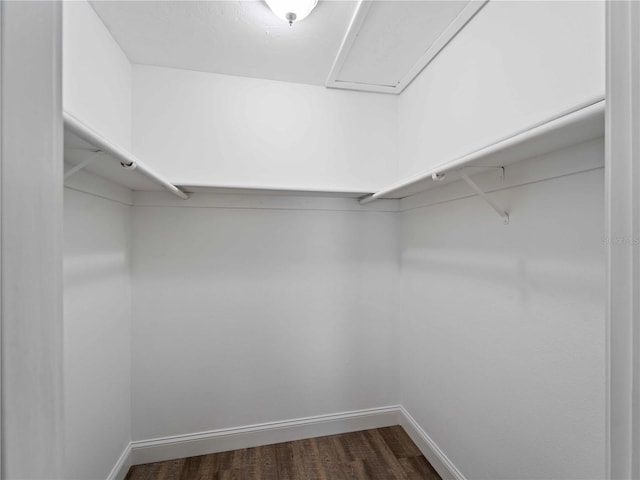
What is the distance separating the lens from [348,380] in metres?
2.00

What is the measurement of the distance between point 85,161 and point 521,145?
1379 millimetres

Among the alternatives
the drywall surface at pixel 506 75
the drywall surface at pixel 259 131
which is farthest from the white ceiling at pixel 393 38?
the drywall surface at pixel 259 131

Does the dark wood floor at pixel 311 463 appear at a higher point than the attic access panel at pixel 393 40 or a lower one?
lower

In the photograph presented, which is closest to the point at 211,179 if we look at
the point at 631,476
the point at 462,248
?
the point at 462,248

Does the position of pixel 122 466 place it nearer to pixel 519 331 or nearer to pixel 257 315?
pixel 257 315

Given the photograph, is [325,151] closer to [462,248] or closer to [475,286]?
[462,248]

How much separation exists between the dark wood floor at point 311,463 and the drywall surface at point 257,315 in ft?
0.56

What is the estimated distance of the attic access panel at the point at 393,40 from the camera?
132cm

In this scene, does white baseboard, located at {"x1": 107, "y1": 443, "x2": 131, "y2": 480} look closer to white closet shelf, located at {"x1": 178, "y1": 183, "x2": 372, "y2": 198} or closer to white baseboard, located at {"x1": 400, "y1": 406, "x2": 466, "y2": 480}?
white closet shelf, located at {"x1": 178, "y1": 183, "x2": 372, "y2": 198}

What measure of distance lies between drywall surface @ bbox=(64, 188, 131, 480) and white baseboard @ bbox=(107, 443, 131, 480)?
0.04 meters

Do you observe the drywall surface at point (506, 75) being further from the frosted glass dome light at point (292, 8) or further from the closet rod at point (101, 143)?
the closet rod at point (101, 143)

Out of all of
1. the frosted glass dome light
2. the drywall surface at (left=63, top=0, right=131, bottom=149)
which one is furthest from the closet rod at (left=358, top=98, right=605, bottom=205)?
the drywall surface at (left=63, top=0, right=131, bottom=149)

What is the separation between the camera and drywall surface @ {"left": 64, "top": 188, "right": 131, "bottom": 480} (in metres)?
1.16

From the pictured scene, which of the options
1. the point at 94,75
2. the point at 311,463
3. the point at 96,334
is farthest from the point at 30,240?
the point at 311,463
